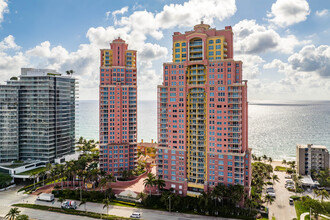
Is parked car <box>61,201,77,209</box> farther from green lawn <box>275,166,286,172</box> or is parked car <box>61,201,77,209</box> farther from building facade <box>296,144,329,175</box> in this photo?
green lawn <box>275,166,286,172</box>

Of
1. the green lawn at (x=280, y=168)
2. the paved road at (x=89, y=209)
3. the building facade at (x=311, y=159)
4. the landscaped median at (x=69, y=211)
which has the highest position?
the building facade at (x=311, y=159)

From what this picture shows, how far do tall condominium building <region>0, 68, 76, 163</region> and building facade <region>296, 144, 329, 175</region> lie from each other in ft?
350

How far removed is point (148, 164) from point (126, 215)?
40042 mm

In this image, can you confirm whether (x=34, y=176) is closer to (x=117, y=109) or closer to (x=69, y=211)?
(x=69, y=211)

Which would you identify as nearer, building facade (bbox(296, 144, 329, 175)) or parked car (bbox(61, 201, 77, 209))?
parked car (bbox(61, 201, 77, 209))

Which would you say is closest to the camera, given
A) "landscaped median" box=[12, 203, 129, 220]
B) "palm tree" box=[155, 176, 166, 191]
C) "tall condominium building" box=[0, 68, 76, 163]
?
"landscaped median" box=[12, 203, 129, 220]

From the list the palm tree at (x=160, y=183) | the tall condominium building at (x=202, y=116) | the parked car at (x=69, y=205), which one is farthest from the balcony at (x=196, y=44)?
the parked car at (x=69, y=205)

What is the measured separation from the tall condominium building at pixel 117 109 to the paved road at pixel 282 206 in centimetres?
5312

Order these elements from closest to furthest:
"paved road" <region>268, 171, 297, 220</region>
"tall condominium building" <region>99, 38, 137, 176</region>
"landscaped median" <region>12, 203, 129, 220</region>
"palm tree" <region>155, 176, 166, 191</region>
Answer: "landscaped median" <region>12, 203, 129, 220</region> < "paved road" <region>268, 171, 297, 220</region> < "palm tree" <region>155, 176, 166, 191</region> < "tall condominium building" <region>99, 38, 137, 176</region>

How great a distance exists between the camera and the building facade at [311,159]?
96.0 metres

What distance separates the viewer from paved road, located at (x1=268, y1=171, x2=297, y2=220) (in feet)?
218

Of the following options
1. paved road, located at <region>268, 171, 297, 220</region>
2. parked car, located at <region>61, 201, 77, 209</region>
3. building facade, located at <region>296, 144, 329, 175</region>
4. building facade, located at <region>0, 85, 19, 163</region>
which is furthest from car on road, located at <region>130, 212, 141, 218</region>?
building facade, located at <region>296, 144, 329, 175</region>

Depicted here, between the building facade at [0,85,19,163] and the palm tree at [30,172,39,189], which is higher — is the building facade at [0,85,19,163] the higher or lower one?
the higher one

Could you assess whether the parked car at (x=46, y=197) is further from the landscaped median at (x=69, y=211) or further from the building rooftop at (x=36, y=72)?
the building rooftop at (x=36, y=72)
